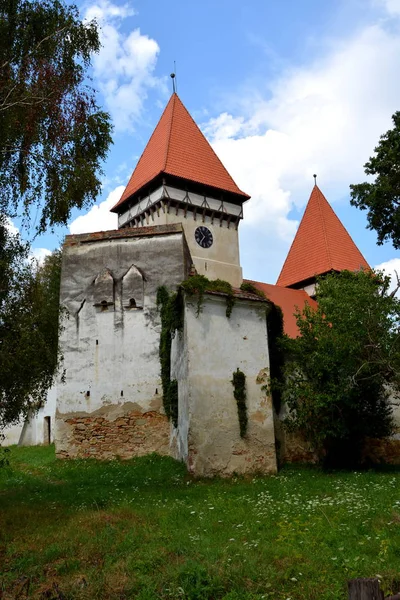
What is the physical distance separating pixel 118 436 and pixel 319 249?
71.7ft

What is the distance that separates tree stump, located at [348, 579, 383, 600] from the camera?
351 cm

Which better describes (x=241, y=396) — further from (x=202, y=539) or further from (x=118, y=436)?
(x=202, y=539)

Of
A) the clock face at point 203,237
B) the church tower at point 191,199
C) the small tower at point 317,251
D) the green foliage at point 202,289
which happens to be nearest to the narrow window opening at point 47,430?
the church tower at point 191,199

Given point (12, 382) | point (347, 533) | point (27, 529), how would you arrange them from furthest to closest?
point (12, 382)
point (27, 529)
point (347, 533)

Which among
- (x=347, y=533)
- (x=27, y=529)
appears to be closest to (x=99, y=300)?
(x=27, y=529)

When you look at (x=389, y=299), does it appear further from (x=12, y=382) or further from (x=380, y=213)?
(x=12, y=382)

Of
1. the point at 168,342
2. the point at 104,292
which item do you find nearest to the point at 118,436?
the point at 168,342

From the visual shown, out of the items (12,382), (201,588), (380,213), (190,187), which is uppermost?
(190,187)

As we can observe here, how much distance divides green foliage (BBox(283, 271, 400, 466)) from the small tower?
1870 centimetres

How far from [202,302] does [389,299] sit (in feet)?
15.2

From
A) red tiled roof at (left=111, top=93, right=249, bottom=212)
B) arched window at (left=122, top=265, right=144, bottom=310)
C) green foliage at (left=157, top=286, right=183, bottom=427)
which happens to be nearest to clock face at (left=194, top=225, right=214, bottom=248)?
red tiled roof at (left=111, top=93, right=249, bottom=212)

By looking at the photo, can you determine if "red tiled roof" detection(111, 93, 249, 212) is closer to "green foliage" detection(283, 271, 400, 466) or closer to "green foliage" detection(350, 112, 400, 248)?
"green foliage" detection(350, 112, 400, 248)

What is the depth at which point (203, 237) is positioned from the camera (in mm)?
28406

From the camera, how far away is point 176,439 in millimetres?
14641
